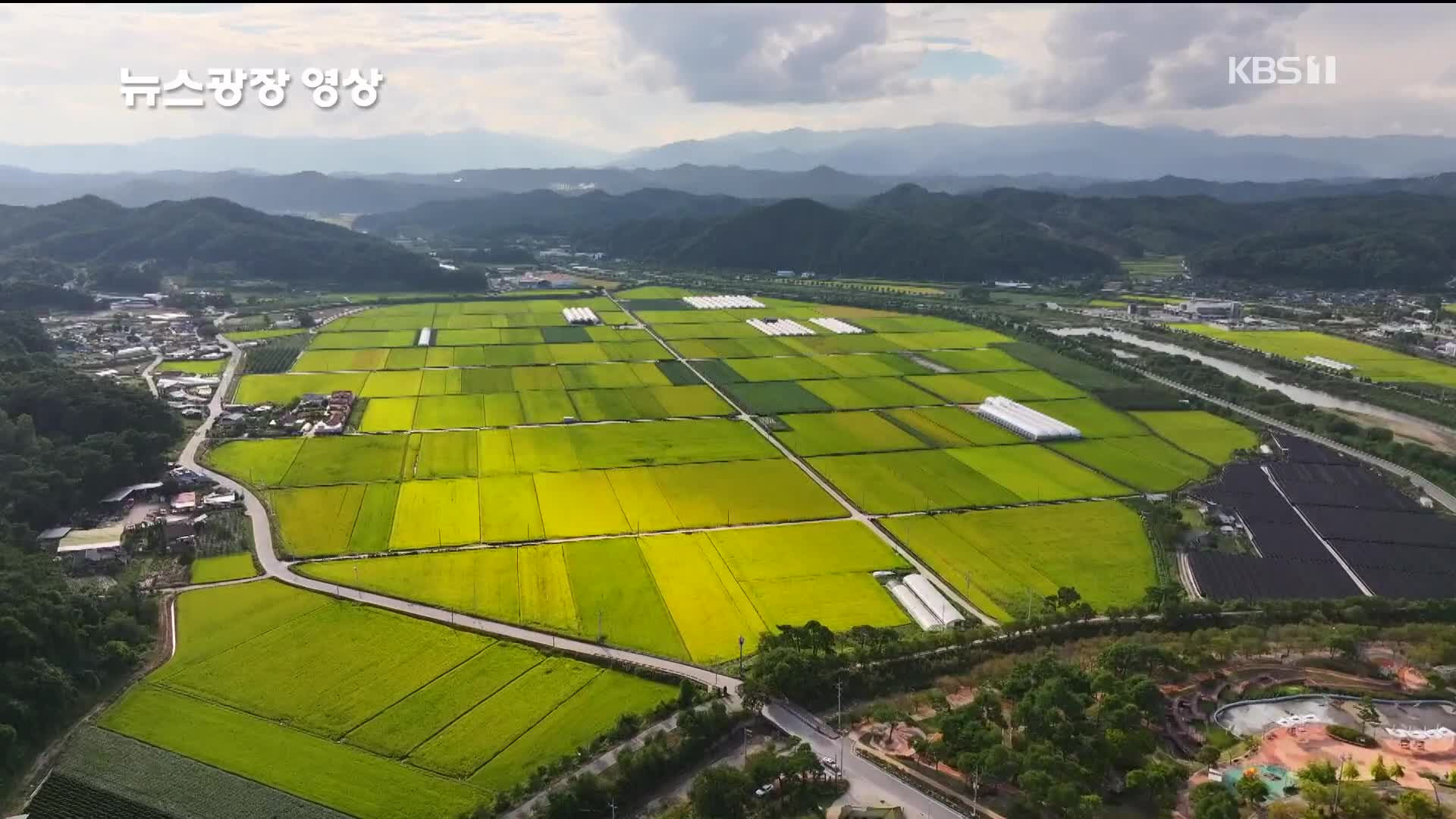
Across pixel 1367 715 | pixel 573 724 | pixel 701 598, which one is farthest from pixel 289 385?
pixel 1367 715

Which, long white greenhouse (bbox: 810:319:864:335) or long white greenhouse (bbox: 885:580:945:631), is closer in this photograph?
long white greenhouse (bbox: 885:580:945:631)

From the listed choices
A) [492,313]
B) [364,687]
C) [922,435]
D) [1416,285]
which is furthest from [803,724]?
[1416,285]

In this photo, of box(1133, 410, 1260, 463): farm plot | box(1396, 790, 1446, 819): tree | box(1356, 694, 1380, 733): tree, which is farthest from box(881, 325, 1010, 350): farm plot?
box(1396, 790, 1446, 819): tree

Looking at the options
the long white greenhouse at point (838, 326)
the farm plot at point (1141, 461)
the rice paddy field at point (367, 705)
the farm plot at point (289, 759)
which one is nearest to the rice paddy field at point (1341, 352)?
the farm plot at point (1141, 461)

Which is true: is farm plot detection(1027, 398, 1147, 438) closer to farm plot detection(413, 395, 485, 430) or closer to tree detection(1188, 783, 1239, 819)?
tree detection(1188, 783, 1239, 819)

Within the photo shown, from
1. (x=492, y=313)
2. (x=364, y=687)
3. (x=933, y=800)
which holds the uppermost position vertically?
(x=492, y=313)

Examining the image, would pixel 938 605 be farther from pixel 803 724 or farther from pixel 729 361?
pixel 729 361
